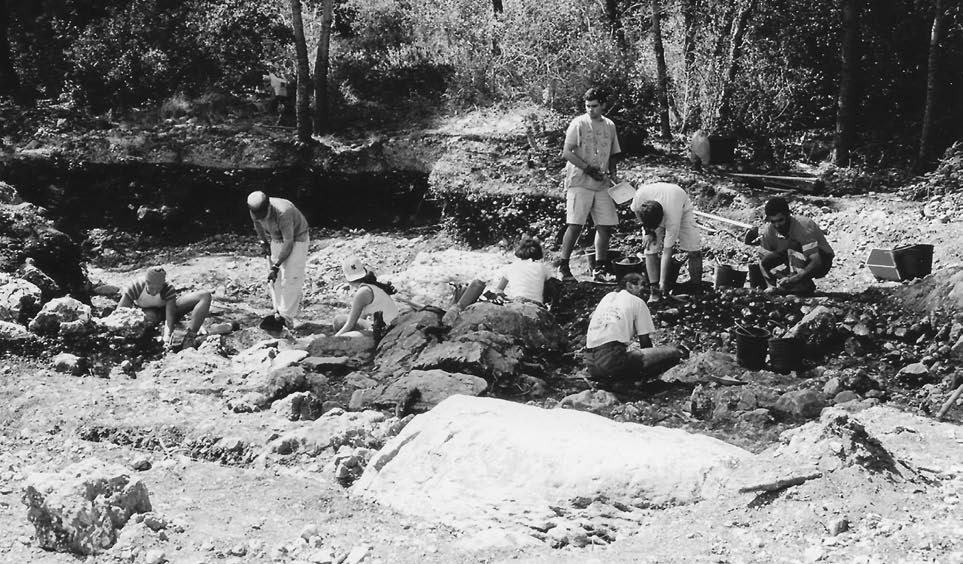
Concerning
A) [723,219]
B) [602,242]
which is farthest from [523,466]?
[723,219]

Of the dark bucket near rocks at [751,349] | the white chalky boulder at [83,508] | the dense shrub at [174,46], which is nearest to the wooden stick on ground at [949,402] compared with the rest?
the dark bucket near rocks at [751,349]

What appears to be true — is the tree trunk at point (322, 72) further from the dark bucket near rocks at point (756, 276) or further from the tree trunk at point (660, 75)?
the dark bucket near rocks at point (756, 276)

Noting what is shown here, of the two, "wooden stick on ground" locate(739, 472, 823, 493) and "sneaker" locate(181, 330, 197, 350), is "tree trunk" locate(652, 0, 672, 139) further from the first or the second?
"wooden stick on ground" locate(739, 472, 823, 493)

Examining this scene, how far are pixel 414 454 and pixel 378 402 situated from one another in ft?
4.94

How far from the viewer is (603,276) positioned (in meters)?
9.77

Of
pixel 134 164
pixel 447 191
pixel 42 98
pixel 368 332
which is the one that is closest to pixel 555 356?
pixel 368 332

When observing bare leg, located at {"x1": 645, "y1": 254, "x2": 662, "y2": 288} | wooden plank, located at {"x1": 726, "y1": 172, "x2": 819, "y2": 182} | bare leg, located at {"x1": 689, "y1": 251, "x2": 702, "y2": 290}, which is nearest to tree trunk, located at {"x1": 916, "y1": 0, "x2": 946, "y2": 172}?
wooden plank, located at {"x1": 726, "y1": 172, "x2": 819, "y2": 182}

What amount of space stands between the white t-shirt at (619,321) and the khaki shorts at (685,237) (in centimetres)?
Answer: 174

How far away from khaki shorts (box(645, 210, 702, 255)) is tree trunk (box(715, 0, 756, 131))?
4825 mm

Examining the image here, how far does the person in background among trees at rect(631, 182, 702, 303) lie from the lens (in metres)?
8.70

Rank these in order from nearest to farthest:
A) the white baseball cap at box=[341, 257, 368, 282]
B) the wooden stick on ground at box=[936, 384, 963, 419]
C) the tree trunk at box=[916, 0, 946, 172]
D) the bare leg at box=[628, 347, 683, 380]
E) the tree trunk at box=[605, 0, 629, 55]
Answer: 1. the wooden stick on ground at box=[936, 384, 963, 419]
2. the bare leg at box=[628, 347, 683, 380]
3. the white baseball cap at box=[341, 257, 368, 282]
4. the tree trunk at box=[916, 0, 946, 172]
5. the tree trunk at box=[605, 0, 629, 55]

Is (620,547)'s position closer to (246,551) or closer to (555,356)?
(246,551)

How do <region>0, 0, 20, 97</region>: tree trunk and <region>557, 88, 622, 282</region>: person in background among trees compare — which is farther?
<region>0, 0, 20, 97</region>: tree trunk

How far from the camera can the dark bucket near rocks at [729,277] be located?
9.29 m
